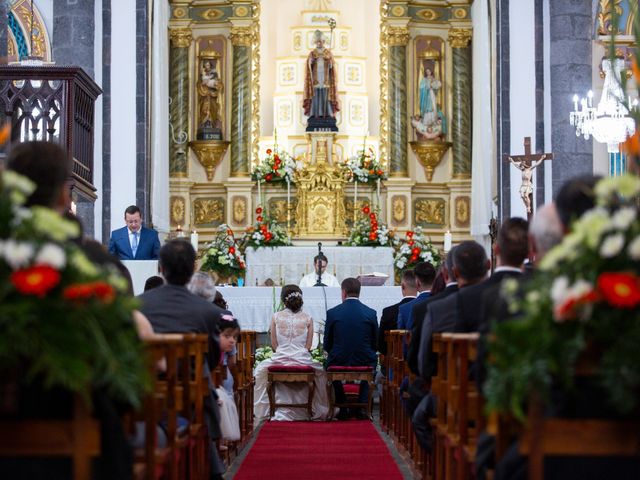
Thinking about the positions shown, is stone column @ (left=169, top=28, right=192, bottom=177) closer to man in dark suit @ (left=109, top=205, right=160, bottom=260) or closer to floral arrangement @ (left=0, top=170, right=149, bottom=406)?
man in dark suit @ (left=109, top=205, right=160, bottom=260)

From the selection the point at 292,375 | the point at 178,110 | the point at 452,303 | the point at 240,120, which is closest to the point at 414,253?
the point at 240,120

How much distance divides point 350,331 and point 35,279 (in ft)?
27.4

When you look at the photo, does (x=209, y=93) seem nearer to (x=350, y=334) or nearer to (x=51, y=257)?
(x=350, y=334)

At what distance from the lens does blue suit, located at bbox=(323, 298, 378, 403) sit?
11625mm

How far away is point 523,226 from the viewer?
547 centimetres

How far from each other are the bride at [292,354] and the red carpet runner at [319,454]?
1.63ft

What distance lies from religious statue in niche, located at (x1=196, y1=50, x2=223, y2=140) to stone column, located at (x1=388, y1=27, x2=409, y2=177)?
271 cm

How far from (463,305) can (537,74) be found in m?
10.8

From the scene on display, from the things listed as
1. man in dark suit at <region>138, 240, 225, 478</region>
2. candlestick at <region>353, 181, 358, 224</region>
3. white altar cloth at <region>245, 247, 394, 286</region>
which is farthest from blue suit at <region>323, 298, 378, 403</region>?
candlestick at <region>353, 181, 358, 224</region>

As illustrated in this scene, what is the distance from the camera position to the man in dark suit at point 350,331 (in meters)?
11.6

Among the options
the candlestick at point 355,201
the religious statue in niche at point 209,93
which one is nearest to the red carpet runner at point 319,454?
the candlestick at point 355,201

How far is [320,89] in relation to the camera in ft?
62.8

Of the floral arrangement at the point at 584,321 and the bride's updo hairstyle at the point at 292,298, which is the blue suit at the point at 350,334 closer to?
the bride's updo hairstyle at the point at 292,298

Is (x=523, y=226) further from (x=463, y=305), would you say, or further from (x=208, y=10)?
(x=208, y=10)
